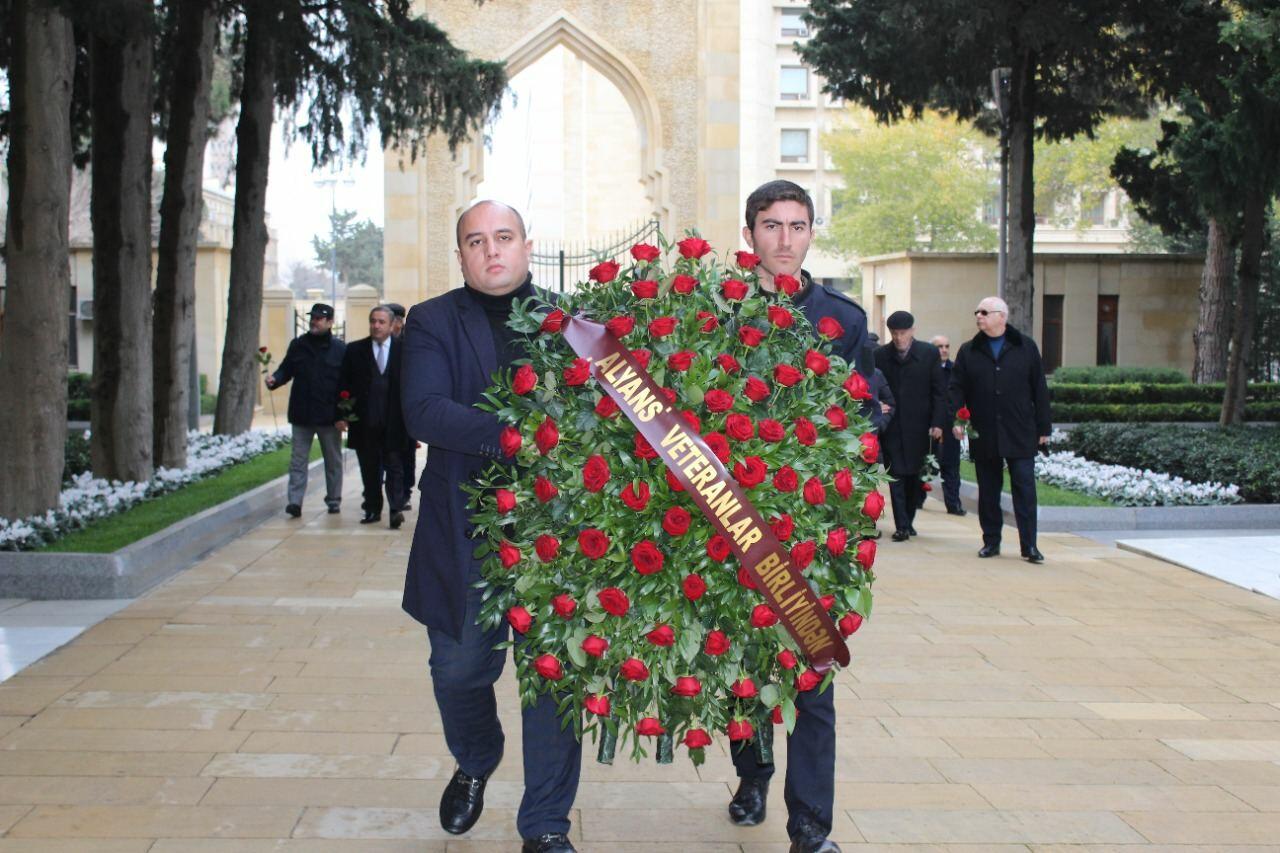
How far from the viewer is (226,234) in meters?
72.4

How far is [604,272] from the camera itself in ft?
14.5

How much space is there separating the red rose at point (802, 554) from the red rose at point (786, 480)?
16 cm

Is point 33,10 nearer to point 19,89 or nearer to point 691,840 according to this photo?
point 19,89

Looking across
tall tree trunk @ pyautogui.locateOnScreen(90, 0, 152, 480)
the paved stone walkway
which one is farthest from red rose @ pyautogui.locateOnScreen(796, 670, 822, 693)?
tall tree trunk @ pyautogui.locateOnScreen(90, 0, 152, 480)

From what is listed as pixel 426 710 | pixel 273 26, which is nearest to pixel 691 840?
pixel 426 710

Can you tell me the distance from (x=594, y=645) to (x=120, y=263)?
445 inches

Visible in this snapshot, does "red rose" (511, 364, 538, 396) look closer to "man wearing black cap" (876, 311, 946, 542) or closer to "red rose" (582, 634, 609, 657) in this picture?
"red rose" (582, 634, 609, 657)

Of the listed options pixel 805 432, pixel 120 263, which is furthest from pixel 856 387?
pixel 120 263

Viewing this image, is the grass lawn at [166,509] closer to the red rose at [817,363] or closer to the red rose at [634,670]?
the red rose at [634,670]

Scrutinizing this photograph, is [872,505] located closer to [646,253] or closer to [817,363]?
[817,363]

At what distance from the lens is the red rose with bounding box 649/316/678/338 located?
4.21 m

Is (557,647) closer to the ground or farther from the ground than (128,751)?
farther from the ground

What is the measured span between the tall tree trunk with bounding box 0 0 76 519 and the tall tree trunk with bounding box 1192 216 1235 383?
19716mm

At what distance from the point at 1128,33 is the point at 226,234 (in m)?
57.8
